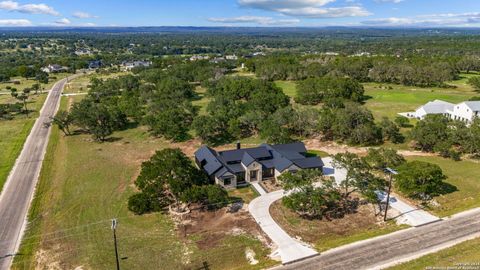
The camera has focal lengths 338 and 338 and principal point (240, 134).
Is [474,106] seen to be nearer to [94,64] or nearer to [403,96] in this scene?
[403,96]

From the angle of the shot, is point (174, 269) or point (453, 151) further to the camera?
point (453, 151)

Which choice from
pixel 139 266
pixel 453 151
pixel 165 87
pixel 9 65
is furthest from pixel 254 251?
pixel 9 65

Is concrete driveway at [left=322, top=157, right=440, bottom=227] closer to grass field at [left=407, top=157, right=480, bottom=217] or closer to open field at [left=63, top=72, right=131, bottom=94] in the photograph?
grass field at [left=407, top=157, right=480, bottom=217]

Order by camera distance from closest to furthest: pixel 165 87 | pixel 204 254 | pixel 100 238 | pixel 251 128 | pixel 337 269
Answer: pixel 337 269 → pixel 204 254 → pixel 100 238 → pixel 251 128 → pixel 165 87

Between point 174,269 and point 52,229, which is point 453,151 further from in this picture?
point 52,229

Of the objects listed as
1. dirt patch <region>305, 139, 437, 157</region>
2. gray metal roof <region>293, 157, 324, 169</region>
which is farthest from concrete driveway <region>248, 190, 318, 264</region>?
dirt patch <region>305, 139, 437, 157</region>

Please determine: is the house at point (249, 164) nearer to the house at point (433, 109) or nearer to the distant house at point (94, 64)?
the house at point (433, 109)
